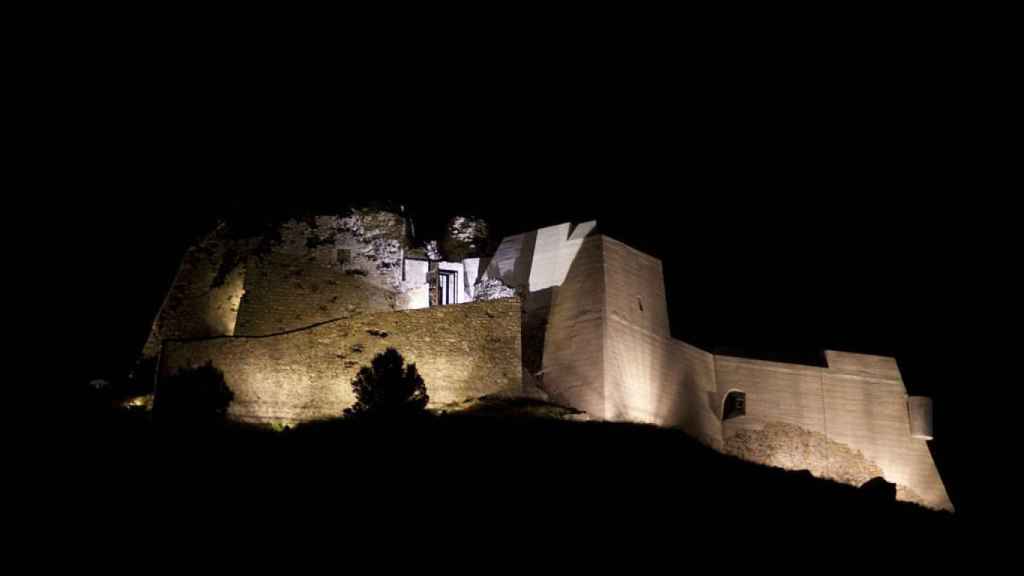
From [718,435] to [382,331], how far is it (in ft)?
37.4

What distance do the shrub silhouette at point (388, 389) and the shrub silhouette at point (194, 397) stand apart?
3.19m

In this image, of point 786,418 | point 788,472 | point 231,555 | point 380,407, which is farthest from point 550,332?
point 231,555

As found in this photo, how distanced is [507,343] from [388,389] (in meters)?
3.43

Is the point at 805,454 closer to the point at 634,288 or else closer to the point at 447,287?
the point at 634,288

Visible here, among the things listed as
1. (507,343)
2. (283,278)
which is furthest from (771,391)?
(283,278)

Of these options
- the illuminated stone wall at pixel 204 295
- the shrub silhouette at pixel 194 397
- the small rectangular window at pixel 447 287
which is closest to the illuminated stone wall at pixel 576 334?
the small rectangular window at pixel 447 287

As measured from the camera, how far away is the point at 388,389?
2492cm

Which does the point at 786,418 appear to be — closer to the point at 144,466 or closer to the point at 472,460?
the point at 472,460

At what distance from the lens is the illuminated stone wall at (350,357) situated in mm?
25406

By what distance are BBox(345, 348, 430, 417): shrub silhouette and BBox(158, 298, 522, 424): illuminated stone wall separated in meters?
0.44

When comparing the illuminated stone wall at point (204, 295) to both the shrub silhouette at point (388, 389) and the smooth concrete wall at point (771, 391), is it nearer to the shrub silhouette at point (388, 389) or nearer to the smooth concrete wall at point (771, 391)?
the shrub silhouette at point (388, 389)

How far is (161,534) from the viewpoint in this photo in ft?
57.3

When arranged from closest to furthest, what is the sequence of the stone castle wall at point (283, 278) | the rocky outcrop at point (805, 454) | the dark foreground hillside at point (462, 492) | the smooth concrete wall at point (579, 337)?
the dark foreground hillside at point (462, 492) < the smooth concrete wall at point (579, 337) < the stone castle wall at point (283, 278) < the rocky outcrop at point (805, 454)

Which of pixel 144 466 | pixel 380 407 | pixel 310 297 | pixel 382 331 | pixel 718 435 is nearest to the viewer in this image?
pixel 144 466
